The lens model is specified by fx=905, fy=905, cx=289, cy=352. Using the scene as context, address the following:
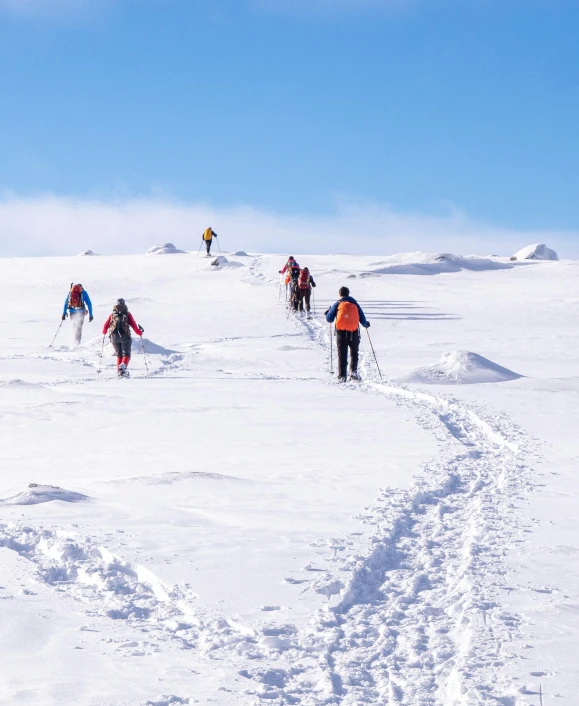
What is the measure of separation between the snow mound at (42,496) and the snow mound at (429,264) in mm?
35766

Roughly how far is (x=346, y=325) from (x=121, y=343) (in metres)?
4.06

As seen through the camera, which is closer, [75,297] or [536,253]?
[75,297]

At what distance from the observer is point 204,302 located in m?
32.9

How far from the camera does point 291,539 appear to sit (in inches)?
223

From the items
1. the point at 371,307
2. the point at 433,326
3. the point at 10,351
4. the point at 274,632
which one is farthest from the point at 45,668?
the point at 371,307

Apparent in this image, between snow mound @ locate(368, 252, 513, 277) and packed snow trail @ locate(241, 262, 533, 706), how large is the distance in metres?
35.6

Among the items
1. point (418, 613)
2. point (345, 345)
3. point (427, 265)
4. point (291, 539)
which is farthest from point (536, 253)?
point (418, 613)

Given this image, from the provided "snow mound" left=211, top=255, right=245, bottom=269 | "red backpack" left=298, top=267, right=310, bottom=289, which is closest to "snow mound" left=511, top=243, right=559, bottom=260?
"snow mound" left=211, top=255, right=245, bottom=269

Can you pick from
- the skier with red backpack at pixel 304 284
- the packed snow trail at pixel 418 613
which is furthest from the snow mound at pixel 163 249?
the packed snow trail at pixel 418 613

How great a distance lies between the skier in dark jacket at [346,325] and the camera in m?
15.5

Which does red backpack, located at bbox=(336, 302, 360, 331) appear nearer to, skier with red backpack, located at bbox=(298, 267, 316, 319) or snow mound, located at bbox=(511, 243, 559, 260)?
skier with red backpack, located at bbox=(298, 267, 316, 319)

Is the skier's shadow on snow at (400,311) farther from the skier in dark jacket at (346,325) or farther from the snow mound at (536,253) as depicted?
the snow mound at (536,253)

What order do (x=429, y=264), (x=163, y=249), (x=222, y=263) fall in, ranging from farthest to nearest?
1. (x=163, y=249)
2. (x=429, y=264)
3. (x=222, y=263)

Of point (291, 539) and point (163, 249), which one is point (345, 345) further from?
point (163, 249)
